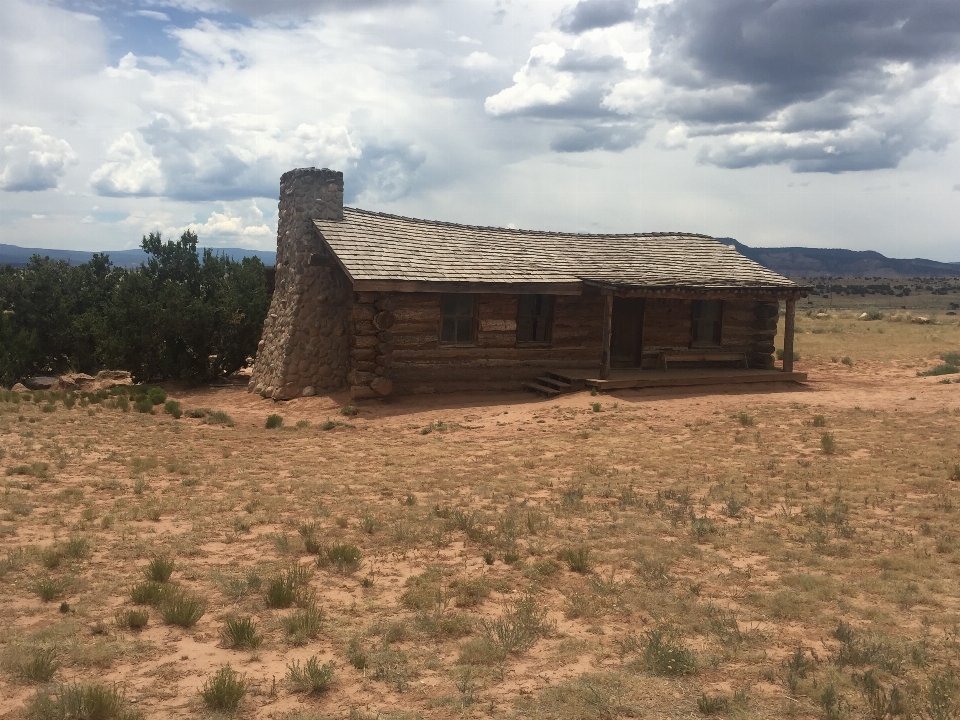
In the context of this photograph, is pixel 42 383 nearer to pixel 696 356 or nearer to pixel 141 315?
pixel 141 315

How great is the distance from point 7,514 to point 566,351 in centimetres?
1299

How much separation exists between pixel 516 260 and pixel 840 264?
582ft

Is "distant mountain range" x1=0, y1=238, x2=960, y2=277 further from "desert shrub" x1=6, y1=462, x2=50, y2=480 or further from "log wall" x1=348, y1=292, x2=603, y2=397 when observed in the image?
"desert shrub" x1=6, y1=462, x2=50, y2=480

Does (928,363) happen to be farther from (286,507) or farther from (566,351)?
(286,507)

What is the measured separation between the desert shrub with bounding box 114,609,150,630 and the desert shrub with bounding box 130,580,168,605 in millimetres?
321

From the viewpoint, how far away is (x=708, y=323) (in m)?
19.6

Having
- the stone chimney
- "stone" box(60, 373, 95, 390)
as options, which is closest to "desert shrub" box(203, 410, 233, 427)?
the stone chimney

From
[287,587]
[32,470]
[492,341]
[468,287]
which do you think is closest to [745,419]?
[492,341]

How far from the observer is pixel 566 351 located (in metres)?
18.4

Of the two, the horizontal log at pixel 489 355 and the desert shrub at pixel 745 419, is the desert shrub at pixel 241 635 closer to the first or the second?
the desert shrub at pixel 745 419

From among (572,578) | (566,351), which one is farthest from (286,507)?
(566,351)

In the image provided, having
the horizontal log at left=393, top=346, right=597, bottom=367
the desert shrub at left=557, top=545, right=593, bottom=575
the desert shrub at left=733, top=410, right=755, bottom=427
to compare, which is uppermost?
the horizontal log at left=393, top=346, right=597, bottom=367

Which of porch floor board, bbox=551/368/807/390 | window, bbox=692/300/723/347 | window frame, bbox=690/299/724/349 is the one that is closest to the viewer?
porch floor board, bbox=551/368/807/390

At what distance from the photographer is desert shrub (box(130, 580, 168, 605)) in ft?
18.8
